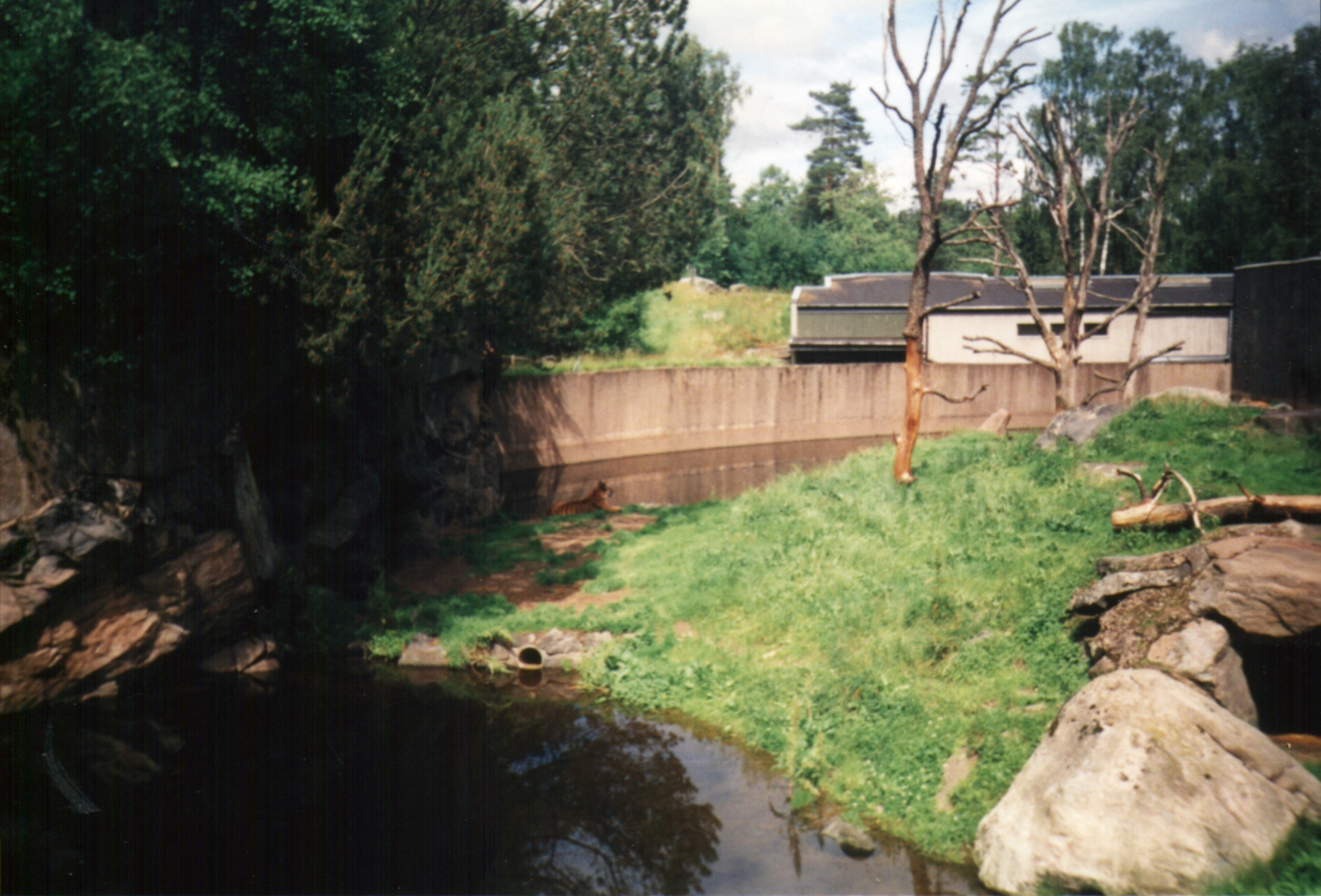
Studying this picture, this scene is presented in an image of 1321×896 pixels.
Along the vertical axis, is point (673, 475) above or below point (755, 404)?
below

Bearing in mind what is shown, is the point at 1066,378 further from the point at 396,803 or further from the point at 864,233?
the point at 864,233

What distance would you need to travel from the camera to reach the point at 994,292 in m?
37.9

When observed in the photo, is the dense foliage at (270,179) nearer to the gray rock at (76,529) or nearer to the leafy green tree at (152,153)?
the leafy green tree at (152,153)

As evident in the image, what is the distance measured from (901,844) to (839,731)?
1.54 meters

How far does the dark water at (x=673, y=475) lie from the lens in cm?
2431

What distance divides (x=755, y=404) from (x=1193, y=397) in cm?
A: 1660

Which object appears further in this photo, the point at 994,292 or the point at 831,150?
the point at 831,150

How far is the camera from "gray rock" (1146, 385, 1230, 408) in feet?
60.8

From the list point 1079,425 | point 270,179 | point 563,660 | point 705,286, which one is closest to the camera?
point 270,179

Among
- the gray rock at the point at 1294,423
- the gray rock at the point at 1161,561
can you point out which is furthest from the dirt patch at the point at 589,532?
the gray rock at the point at 1294,423

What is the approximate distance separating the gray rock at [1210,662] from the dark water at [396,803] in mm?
2527

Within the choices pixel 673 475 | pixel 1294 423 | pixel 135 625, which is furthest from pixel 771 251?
pixel 135 625

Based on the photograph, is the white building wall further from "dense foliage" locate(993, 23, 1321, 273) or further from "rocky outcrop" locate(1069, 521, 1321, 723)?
"rocky outcrop" locate(1069, 521, 1321, 723)

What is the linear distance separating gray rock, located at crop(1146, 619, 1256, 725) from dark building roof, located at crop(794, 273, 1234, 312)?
28.3 m
